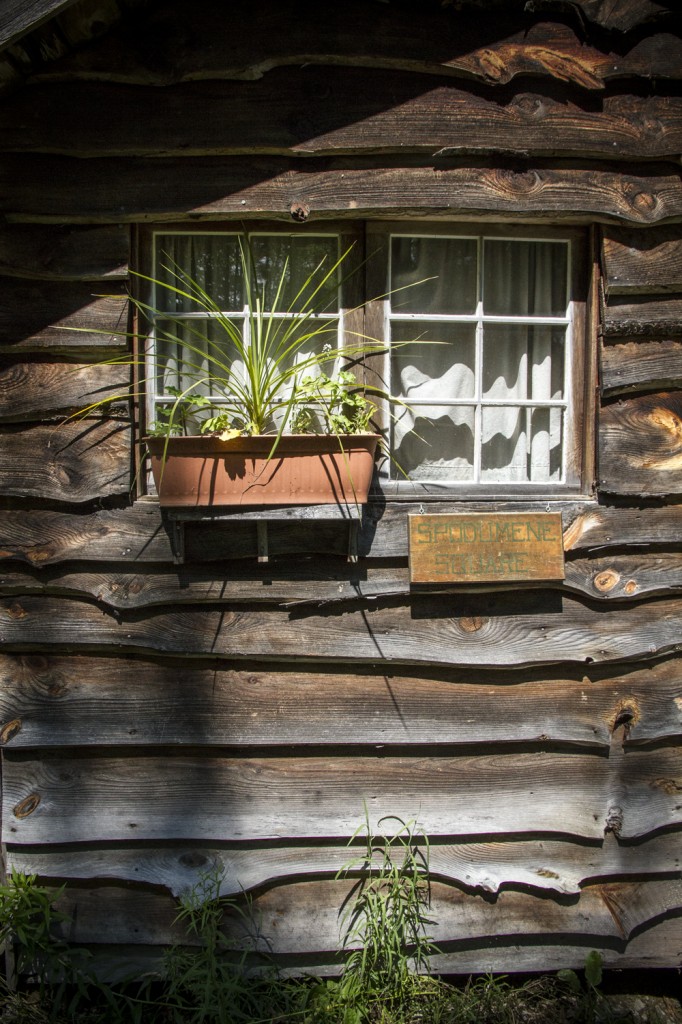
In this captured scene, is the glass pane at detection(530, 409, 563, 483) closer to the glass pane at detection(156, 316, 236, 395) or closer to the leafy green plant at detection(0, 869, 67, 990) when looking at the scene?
the glass pane at detection(156, 316, 236, 395)

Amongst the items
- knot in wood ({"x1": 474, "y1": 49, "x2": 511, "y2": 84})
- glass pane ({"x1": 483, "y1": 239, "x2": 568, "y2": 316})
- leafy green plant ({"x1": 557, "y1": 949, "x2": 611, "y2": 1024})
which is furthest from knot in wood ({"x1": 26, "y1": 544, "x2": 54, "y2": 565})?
leafy green plant ({"x1": 557, "y1": 949, "x2": 611, "y2": 1024})

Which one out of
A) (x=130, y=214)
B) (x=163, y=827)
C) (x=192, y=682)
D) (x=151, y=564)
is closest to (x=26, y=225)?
(x=130, y=214)

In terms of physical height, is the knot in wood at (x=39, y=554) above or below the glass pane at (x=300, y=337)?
below

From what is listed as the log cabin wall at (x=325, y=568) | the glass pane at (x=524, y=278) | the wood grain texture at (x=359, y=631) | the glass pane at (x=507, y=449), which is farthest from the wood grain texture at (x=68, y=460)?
the glass pane at (x=524, y=278)

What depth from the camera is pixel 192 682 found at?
7.40ft

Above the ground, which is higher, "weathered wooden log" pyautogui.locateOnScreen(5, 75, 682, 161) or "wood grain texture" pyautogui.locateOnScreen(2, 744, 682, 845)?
"weathered wooden log" pyautogui.locateOnScreen(5, 75, 682, 161)

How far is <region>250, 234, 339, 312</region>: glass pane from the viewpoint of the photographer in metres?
2.33

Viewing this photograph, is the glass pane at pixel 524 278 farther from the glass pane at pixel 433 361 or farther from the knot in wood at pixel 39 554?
the knot in wood at pixel 39 554

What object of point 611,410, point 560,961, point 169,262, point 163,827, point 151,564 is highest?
point 169,262

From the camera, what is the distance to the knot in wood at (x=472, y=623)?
227 centimetres

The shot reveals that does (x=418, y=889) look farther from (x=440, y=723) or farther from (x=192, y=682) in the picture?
(x=192, y=682)

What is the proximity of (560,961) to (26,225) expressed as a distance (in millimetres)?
2838

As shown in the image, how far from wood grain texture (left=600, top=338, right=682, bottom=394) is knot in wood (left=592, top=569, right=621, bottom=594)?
57cm

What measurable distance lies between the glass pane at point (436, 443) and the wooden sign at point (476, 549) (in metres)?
0.23
